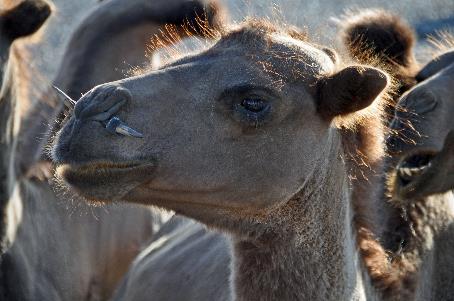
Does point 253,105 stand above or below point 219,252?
above

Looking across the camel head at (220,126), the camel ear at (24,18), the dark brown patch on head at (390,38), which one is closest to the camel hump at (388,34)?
the dark brown patch on head at (390,38)

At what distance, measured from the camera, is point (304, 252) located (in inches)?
132

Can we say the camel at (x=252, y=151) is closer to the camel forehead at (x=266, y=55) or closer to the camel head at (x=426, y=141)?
the camel forehead at (x=266, y=55)

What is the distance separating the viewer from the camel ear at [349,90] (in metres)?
3.19

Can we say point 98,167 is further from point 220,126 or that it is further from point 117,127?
point 220,126

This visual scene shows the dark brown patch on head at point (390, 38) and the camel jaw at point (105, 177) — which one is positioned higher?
the dark brown patch on head at point (390, 38)

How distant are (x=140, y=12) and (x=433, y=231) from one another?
8.25 feet

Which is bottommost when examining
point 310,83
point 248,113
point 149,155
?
point 149,155

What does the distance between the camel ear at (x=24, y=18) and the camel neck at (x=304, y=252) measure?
2.23 meters

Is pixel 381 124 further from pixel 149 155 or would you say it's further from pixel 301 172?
pixel 149 155

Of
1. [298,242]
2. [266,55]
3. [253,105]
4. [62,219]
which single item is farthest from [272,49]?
[62,219]

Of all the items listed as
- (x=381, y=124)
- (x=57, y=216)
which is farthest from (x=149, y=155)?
(x=57, y=216)

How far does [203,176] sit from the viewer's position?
315 cm

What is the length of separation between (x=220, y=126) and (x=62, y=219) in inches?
104
